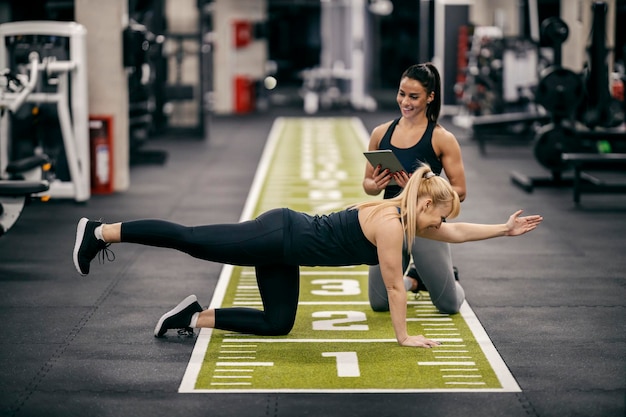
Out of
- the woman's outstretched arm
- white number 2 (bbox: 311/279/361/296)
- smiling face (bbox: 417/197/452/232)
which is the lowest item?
white number 2 (bbox: 311/279/361/296)

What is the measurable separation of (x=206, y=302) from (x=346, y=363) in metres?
1.51

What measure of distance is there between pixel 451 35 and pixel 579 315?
14650 mm

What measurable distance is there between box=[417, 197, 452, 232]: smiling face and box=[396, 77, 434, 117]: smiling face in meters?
0.71

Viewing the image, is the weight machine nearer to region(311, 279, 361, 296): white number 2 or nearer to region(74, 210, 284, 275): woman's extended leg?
region(311, 279, 361, 296): white number 2

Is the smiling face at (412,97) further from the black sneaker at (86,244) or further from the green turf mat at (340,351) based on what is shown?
the black sneaker at (86,244)

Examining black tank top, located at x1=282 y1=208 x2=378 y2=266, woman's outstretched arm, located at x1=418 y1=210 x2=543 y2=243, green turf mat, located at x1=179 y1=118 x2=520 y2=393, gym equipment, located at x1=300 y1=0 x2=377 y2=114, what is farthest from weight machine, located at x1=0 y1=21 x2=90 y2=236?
gym equipment, located at x1=300 y1=0 x2=377 y2=114

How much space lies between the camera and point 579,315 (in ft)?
18.3

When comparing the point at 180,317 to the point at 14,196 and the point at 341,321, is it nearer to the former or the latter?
the point at 341,321

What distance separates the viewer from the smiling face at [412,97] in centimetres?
504

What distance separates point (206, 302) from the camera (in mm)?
5918

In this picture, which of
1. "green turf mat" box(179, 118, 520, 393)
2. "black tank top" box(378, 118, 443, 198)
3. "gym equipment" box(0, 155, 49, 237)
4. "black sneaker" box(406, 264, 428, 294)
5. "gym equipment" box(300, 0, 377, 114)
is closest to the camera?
"green turf mat" box(179, 118, 520, 393)

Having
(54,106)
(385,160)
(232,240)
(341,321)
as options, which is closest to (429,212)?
(385,160)

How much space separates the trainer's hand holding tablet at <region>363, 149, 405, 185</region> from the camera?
4.86 meters

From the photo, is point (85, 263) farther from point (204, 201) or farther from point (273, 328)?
point (204, 201)
